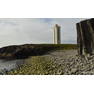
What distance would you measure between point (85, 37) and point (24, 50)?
788 millimetres

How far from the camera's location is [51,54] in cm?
430

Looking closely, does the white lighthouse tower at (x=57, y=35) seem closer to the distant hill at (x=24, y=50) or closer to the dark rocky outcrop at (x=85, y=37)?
the distant hill at (x=24, y=50)

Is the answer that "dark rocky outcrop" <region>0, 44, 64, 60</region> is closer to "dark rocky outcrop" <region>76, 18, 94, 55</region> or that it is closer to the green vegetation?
the green vegetation

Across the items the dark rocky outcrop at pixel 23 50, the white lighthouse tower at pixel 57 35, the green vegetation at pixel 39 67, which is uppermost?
the white lighthouse tower at pixel 57 35

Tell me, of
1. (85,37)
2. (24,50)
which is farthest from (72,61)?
(24,50)

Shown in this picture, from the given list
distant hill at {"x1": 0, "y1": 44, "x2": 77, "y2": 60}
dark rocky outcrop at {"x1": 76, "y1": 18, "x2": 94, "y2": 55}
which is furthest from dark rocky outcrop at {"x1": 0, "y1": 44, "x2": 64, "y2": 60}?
dark rocky outcrop at {"x1": 76, "y1": 18, "x2": 94, "y2": 55}

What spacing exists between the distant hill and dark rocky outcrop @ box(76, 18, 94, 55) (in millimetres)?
257

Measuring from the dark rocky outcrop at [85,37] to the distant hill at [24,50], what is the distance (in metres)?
0.26

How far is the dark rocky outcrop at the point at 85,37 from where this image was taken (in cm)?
423

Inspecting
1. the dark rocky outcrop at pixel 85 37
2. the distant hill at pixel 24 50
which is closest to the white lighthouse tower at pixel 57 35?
the distant hill at pixel 24 50

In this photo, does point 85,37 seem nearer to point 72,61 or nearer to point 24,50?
point 72,61

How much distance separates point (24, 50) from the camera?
4.32 metres
